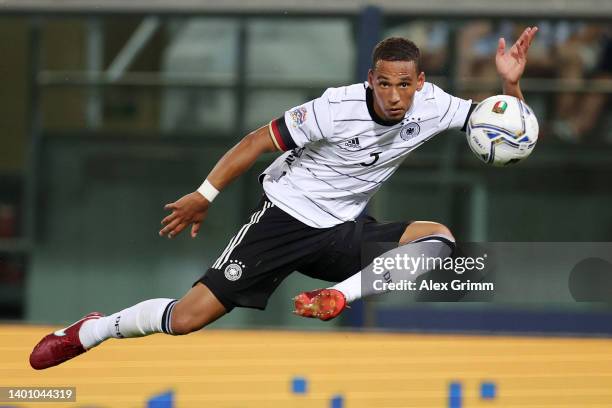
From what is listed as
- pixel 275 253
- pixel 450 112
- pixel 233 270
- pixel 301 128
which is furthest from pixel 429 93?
pixel 233 270

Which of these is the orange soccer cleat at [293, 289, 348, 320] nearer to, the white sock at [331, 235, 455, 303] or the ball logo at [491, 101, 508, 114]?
the white sock at [331, 235, 455, 303]

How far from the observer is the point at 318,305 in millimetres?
5391

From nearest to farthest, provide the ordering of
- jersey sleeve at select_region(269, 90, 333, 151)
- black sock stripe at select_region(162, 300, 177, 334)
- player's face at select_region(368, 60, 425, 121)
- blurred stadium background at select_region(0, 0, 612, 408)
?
player's face at select_region(368, 60, 425, 121)
jersey sleeve at select_region(269, 90, 333, 151)
black sock stripe at select_region(162, 300, 177, 334)
blurred stadium background at select_region(0, 0, 612, 408)

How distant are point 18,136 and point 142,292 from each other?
1.88 metres

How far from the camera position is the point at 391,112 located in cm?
541

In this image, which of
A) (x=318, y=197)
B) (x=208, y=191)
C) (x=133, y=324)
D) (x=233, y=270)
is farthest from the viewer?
(x=133, y=324)

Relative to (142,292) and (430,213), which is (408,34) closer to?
(430,213)

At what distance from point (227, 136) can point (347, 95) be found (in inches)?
195

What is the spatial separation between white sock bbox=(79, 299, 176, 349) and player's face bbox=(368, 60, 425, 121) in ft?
5.07

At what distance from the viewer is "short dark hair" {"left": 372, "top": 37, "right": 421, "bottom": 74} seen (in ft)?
17.5

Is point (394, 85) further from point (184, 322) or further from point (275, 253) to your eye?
point (184, 322)

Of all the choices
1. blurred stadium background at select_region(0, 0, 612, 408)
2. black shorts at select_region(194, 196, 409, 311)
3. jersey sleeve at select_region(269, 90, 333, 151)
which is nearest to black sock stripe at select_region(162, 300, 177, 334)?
black shorts at select_region(194, 196, 409, 311)

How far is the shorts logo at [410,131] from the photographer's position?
18.5ft

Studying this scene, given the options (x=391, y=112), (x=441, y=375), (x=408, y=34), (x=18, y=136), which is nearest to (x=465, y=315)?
(x=408, y=34)
